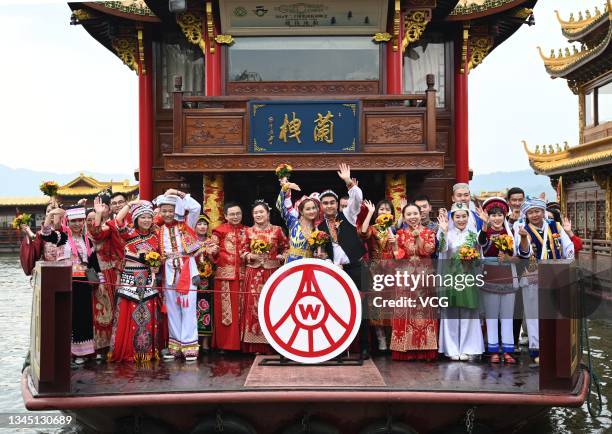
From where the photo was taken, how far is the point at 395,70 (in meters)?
9.05

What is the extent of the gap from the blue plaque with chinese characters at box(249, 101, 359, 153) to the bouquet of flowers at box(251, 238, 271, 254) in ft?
7.76

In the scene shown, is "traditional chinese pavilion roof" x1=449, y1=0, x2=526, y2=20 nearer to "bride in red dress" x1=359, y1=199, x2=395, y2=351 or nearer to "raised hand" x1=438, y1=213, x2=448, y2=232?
"bride in red dress" x1=359, y1=199, x2=395, y2=351

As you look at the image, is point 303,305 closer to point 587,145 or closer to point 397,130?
point 397,130

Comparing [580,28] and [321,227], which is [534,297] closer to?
[321,227]

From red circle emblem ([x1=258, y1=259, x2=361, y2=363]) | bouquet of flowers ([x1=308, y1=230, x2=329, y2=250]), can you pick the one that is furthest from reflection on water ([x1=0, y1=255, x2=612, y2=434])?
bouquet of flowers ([x1=308, y1=230, x2=329, y2=250])

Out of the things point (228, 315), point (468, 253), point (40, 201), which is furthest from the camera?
point (40, 201)

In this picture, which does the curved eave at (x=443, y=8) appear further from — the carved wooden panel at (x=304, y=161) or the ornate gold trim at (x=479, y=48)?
the carved wooden panel at (x=304, y=161)

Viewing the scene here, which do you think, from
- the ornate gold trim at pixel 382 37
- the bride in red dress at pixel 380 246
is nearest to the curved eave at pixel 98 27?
the ornate gold trim at pixel 382 37

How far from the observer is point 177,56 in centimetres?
1004

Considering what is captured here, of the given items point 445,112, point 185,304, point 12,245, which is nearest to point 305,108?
point 445,112

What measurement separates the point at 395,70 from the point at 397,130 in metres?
1.11

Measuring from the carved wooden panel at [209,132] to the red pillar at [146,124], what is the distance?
1.68 m

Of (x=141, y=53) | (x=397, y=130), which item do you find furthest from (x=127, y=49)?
(x=397, y=130)

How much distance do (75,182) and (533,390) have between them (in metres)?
45.0
